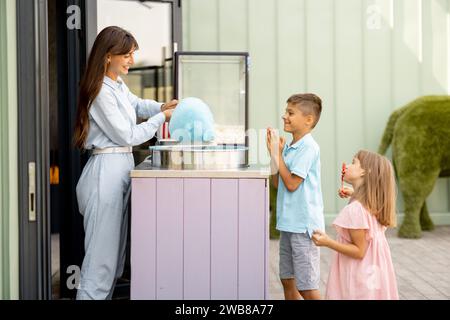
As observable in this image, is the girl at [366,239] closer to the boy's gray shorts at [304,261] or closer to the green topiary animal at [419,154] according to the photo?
the boy's gray shorts at [304,261]

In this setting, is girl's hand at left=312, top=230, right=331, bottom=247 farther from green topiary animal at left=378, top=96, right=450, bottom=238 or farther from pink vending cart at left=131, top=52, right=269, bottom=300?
green topiary animal at left=378, top=96, right=450, bottom=238

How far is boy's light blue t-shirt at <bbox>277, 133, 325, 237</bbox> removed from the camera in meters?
2.79

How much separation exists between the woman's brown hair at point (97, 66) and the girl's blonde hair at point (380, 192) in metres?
1.12

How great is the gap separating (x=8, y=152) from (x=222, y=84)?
163 cm

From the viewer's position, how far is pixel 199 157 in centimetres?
260

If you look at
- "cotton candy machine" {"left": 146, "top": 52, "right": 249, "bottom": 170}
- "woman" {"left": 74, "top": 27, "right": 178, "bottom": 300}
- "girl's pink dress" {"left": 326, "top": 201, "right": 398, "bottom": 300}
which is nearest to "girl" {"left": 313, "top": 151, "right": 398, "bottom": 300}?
"girl's pink dress" {"left": 326, "top": 201, "right": 398, "bottom": 300}

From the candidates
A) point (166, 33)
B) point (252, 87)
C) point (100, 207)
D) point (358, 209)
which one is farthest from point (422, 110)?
point (100, 207)

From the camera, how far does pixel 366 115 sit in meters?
5.68

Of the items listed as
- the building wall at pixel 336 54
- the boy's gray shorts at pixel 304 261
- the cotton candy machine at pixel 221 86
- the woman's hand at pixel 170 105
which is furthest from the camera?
the building wall at pixel 336 54

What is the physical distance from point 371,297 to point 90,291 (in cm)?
114

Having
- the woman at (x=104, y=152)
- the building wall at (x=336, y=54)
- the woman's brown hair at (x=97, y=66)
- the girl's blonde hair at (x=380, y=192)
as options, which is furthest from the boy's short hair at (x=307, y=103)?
the building wall at (x=336, y=54)

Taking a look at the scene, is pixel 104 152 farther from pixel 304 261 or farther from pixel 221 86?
pixel 221 86

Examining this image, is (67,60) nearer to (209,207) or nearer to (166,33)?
(166,33)

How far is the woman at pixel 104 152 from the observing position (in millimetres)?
2682
